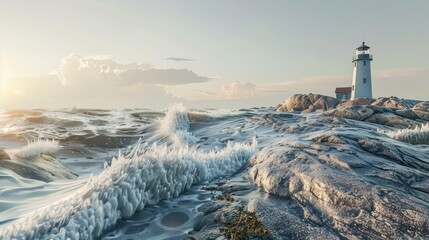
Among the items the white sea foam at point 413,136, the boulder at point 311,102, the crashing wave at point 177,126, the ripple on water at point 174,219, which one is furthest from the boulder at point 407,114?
the ripple on water at point 174,219

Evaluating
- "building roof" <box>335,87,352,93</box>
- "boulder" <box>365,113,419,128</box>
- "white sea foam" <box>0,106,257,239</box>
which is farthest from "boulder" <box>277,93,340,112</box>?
"white sea foam" <box>0,106,257,239</box>

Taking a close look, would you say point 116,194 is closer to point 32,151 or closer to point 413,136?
point 32,151

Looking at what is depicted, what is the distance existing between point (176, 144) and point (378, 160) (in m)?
8.63

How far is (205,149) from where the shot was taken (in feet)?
37.4

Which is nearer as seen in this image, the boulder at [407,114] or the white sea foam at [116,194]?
the white sea foam at [116,194]

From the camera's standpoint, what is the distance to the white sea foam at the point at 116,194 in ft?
12.3

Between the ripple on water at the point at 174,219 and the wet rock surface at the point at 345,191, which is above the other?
the wet rock surface at the point at 345,191

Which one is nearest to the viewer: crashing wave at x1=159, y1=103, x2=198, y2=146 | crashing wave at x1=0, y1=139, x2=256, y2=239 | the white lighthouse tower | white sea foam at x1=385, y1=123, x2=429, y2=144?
crashing wave at x1=0, y1=139, x2=256, y2=239

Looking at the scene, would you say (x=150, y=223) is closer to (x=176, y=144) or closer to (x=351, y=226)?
(x=351, y=226)

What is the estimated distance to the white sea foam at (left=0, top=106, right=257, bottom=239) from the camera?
374 cm

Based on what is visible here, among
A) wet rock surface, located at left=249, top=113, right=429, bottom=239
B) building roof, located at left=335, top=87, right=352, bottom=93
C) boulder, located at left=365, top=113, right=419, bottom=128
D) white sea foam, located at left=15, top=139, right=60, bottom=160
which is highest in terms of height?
building roof, located at left=335, top=87, right=352, bottom=93

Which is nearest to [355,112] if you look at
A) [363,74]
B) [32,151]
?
[32,151]

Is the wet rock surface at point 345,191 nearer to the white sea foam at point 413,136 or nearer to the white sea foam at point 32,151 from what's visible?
the white sea foam at point 413,136

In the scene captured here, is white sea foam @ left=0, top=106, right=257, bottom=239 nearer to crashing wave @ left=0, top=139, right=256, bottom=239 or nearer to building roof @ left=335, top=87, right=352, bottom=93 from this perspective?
crashing wave @ left=0, top=139, right=256, bottom=239
